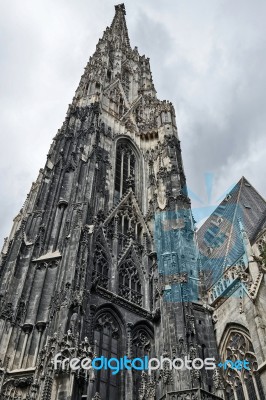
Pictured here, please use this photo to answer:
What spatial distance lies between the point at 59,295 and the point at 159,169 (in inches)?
442

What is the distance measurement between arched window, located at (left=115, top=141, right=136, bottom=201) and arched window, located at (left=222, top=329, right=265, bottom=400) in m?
8.60

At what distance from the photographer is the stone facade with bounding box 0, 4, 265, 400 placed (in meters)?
12.6

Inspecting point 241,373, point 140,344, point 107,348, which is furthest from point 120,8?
point 241,373

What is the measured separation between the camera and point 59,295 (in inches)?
536

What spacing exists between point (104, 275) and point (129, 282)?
1.24 m

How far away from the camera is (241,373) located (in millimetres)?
15172

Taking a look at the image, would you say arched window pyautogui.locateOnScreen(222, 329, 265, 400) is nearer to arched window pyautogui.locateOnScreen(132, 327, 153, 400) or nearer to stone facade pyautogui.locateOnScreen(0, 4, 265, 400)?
stone facade pyautogui.locateOnScreen(0, 4, 265, 400)

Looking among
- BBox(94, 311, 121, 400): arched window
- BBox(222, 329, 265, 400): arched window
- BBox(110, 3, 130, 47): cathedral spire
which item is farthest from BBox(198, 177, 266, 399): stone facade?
BBox(110, 3, 130, 47): cathedral spire

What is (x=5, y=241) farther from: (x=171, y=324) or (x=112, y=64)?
(x=112, y=64)

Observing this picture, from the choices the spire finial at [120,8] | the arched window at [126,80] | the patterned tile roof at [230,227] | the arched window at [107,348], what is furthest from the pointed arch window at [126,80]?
the arched window at [107,348]

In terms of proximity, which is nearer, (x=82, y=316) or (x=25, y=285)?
(x=82, y=316)

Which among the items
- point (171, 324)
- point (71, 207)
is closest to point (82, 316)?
point (171, 324)

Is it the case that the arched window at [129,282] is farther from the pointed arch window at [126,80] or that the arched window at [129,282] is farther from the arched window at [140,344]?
the pointed arch window at [126,80]

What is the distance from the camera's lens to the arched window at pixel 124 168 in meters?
22.3
